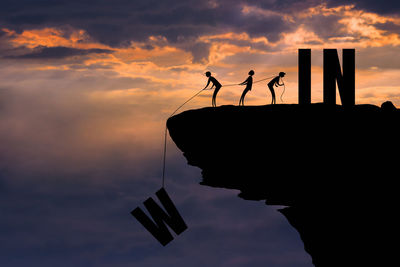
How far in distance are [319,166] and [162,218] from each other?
456 cm

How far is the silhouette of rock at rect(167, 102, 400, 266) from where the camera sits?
591 inches

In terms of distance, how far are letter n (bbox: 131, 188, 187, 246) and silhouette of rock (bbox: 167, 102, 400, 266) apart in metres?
1.55

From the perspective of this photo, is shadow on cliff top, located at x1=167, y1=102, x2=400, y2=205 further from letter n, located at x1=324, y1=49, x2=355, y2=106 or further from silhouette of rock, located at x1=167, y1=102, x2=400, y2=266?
letter n, located at x1=324, y1=49, x2=355, y2=106

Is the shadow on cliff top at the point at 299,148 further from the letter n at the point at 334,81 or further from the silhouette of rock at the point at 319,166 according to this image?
the letter n at the point at 334,81

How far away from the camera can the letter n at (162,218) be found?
1534cm

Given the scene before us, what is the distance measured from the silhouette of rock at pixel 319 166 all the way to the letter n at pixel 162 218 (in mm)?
1548

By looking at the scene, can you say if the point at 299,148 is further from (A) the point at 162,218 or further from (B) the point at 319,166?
(A) the point at 162,218

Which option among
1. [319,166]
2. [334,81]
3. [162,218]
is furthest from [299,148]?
[162,218]

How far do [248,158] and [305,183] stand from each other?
5.61ft

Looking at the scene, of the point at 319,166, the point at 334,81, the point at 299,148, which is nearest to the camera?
the point at 319,166

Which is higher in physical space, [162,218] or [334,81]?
[334,81]

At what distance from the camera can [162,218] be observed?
15.5 metres

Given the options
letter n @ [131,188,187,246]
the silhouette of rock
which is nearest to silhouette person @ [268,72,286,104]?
the silhouette of rock

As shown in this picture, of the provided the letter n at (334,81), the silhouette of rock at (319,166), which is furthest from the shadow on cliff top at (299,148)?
the letter n at (334,81)
